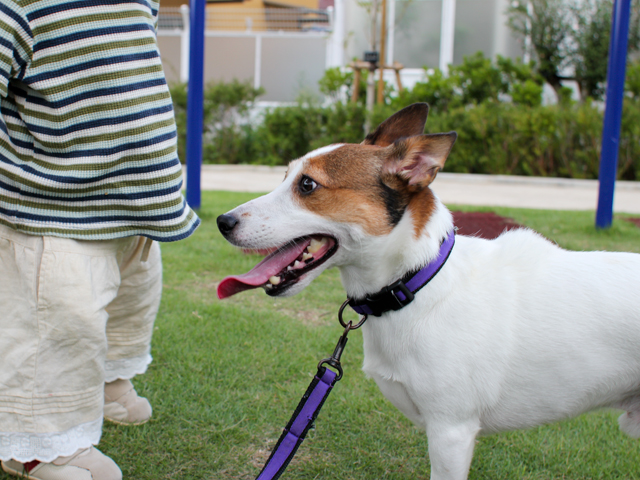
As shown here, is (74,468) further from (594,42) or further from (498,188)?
(594,42)

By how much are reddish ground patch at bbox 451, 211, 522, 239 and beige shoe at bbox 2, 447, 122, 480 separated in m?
4.33

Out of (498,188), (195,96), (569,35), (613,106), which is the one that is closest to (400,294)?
(195,96)

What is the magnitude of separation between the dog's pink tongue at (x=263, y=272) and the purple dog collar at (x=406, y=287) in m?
0.31

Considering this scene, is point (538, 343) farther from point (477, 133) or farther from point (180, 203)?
point (477, 133)

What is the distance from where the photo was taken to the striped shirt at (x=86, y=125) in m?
1.92

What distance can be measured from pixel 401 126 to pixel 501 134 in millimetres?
10618

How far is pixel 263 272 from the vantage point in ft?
6.49

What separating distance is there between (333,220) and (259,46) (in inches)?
618

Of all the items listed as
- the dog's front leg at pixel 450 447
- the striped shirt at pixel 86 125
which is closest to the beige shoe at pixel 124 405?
the striped shirt at pixel 86 125

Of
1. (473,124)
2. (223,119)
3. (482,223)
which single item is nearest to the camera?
(482,223)

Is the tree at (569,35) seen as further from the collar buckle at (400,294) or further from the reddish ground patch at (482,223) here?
the collar buckle at (400,294)

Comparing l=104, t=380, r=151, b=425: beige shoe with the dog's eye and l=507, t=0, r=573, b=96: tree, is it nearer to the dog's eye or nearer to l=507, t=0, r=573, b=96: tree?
the dog's eye

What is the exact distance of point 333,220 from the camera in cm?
200

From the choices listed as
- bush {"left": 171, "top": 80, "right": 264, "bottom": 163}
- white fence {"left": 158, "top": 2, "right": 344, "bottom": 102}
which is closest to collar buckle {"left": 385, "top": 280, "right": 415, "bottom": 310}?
bush {"left": 171, "top": 80, "right": 264, "bottom": 163}
